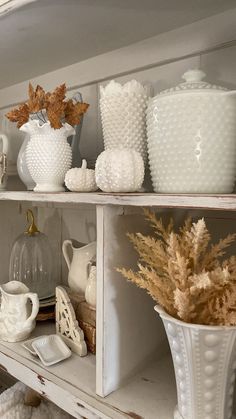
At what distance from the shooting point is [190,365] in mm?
633

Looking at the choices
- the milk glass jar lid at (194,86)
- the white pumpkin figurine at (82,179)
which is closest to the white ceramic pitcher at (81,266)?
the white pumpkin figurine at (82,179)

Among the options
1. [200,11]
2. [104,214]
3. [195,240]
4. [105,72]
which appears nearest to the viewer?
[195,240]

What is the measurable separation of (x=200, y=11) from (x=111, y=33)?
24 centimetres

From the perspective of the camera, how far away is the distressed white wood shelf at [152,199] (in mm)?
553

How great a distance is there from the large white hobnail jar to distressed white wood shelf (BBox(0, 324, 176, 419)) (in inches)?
16.7

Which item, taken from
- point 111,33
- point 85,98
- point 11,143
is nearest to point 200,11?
point 111,33

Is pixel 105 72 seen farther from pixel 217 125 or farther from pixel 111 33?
pixel 217 125

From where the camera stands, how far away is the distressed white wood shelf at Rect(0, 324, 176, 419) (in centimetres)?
73

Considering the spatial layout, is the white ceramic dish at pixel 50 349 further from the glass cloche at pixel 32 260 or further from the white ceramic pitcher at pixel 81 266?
the glass cloche at pixel 32 260

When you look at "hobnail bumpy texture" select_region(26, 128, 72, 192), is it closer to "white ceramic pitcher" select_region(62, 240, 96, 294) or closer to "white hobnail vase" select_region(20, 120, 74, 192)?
"white hobnail vase" select_region(20, 120, 74, 192)

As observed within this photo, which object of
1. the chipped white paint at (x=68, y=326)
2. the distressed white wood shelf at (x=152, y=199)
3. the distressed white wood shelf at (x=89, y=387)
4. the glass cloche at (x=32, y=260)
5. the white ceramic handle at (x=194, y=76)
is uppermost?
the white ceramic handle at (x=194, y=76)

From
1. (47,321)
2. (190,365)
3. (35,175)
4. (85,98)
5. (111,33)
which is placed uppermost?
(111,33)

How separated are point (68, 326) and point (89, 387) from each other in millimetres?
214

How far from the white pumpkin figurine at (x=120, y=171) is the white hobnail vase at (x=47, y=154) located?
0.71ft
